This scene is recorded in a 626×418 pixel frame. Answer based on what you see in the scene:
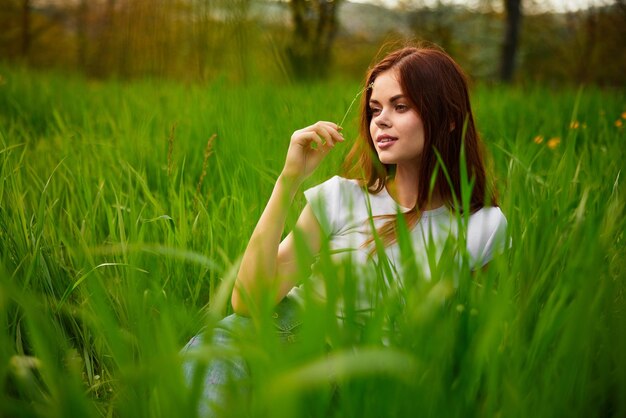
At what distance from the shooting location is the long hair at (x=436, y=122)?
1.26 meters

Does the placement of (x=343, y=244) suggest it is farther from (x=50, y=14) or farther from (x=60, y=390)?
(x=50, y=14)

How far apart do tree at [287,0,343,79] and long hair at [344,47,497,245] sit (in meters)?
1.11

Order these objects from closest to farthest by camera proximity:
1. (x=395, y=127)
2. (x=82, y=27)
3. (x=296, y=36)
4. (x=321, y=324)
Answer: (x=321, y=324) < (x=395, y=127) < (x=296, y=36) < (x=82, y=27)

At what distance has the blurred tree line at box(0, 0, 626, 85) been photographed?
4.67ft

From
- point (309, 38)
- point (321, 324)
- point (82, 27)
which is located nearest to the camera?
point (321, 324)

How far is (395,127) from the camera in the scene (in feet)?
4.06

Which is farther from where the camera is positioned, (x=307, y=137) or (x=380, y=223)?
(x=380, y=223)

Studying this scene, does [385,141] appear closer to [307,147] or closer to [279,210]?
[307,147]

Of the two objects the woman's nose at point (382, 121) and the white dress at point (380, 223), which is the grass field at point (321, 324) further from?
the woman's nose at point (382, 121)

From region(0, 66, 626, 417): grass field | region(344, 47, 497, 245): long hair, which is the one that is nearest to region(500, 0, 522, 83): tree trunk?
region(0, 66, 626, 417): grass field

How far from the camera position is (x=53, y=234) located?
4.39 ft

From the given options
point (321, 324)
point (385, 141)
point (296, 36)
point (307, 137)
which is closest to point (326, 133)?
point (307, 137)

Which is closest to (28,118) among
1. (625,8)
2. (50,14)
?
(625,8)

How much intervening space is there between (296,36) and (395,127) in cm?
345
